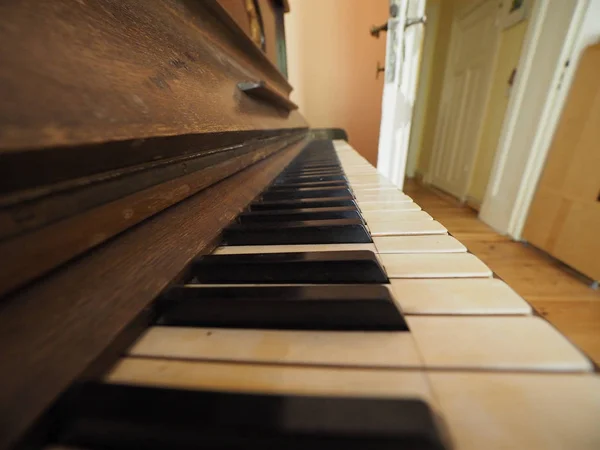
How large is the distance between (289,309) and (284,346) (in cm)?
4

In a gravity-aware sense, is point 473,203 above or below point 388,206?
below

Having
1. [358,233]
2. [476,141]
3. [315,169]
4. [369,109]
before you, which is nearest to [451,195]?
[476,141]

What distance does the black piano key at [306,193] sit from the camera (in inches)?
26.2

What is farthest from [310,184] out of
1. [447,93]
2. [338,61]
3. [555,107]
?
[447,93]

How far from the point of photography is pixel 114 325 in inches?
9.1

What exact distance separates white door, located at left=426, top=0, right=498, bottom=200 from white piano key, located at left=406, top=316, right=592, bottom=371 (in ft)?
10.5

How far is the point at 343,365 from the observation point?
0.22 meters

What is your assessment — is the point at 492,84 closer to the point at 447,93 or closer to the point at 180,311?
the point at 447,93

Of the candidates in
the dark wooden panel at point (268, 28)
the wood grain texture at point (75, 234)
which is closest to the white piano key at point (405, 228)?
the wood grain texture at point (75, 234)

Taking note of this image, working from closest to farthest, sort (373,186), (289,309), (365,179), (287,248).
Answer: (289,309) → (287,248) → (373,186) → (365,179)

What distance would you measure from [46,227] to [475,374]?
1.22 ft

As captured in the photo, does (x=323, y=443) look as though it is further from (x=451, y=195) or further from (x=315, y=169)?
(x=451, y=195)

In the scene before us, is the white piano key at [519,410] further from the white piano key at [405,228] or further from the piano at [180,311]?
the white piano key at [405,228]

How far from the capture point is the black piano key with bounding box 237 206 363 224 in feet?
1.71
